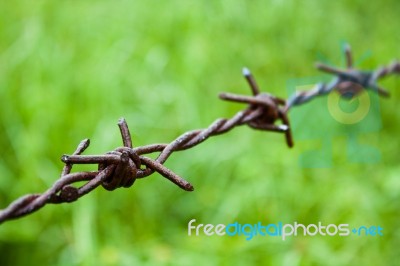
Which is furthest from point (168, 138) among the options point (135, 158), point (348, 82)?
point (135, 158)

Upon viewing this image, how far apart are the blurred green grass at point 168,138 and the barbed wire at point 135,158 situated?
53 cm

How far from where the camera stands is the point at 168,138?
159 centimetres

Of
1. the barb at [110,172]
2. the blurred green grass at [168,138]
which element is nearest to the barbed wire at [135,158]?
the barb at [110,172]

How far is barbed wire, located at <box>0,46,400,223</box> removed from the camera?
0.44 m

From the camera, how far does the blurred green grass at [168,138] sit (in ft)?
4.22

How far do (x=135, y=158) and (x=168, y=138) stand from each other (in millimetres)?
1076

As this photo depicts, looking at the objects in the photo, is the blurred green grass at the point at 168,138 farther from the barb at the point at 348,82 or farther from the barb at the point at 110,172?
the barb at the point at 110,172

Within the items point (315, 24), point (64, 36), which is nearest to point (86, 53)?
point (64, 36)

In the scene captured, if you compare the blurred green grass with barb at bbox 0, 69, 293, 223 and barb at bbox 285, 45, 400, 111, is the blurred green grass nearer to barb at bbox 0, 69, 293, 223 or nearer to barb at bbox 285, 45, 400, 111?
barb at bbox 285, 45, 400, 111

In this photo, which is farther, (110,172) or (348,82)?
(348,82)

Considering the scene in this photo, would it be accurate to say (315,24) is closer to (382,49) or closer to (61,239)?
(382,49)

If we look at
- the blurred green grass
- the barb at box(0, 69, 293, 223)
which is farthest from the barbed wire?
the blurred green grass

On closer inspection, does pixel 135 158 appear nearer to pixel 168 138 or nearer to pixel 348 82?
pixel 348 82

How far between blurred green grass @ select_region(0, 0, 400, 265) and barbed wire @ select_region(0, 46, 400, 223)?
1.75ft
